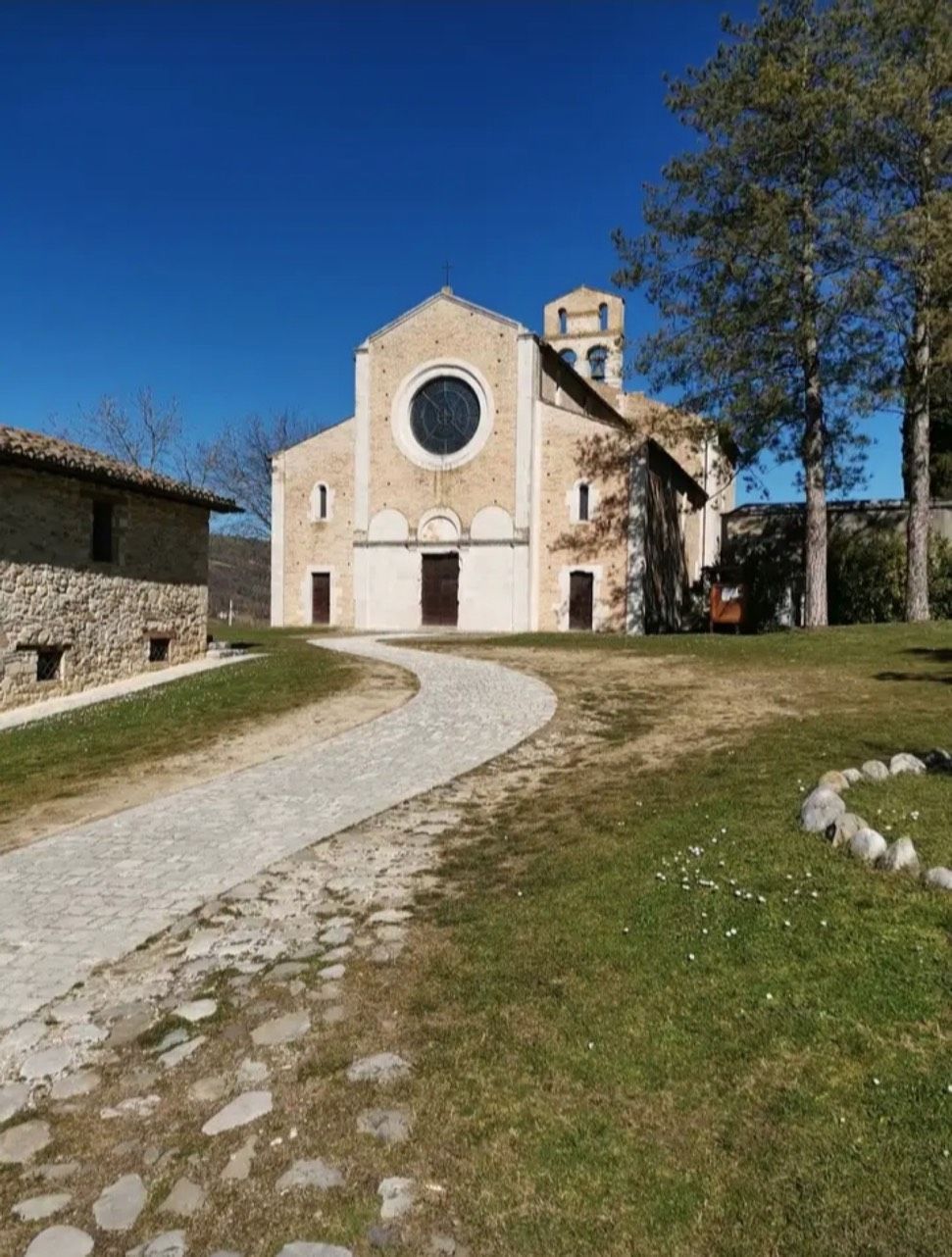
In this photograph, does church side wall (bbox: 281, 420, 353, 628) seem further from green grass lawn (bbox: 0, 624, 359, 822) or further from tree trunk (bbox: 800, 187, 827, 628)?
tree trunk (bbox: 800, 187, 827, 628)

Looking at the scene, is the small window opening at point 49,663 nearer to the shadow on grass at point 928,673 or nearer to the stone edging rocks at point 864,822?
the stone edging rocks at point 864,822

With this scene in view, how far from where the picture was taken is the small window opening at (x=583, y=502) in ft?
100

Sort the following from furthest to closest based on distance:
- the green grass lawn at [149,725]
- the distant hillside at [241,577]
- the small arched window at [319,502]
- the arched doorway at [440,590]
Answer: the distant hillside at [241,577] → the small arched window at [319,502] → the arched doorway at [440,590] → the green grass lawn at [149,725]

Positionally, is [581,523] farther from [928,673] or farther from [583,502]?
[928,673]

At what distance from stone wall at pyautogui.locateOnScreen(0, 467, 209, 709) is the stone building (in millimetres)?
21

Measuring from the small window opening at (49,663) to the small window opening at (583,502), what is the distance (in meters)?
19.2

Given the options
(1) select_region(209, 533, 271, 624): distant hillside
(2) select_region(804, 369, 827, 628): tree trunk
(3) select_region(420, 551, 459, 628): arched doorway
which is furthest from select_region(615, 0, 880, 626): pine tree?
(1) select_region(209, 533, 271, 624): distant hillside

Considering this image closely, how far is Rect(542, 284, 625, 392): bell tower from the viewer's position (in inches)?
1665

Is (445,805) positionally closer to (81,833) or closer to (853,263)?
(81,833)

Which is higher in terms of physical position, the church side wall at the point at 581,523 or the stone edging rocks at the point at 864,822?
the church side wall at the point at 581,523

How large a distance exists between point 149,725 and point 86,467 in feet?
22.7

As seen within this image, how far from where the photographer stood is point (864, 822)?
5.52 metres

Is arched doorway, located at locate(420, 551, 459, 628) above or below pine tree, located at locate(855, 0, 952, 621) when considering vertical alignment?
below

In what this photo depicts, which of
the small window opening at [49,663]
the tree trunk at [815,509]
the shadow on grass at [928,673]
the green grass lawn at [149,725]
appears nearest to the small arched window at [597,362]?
the tree trunk at [815,509]
